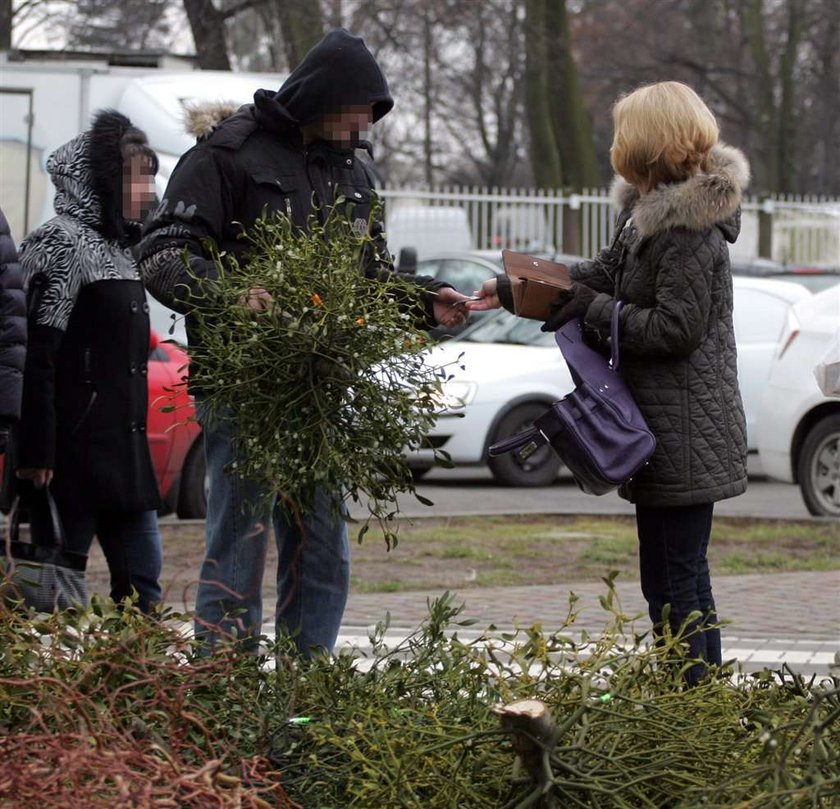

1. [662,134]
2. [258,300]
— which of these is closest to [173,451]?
[662,134]

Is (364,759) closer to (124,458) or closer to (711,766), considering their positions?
(711,766)

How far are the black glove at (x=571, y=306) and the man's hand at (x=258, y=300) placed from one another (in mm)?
1111

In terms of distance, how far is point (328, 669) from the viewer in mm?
3561

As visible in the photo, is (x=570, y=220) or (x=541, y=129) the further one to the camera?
(x=541, y=129)

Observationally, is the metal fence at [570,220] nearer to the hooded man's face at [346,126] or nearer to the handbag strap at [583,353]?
the hooded man's face at [346,126]

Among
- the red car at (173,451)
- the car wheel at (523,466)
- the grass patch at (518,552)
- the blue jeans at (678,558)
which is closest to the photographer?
the blue jeans at (678,558)

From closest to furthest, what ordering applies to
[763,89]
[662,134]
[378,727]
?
1. [378,727]
2. [662,134]
3. [763,89]

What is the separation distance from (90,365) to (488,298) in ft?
6.23

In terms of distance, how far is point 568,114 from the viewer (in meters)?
28.7

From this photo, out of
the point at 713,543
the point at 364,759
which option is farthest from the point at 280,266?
the point at 713,543

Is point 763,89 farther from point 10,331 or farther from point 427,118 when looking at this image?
point 10,331

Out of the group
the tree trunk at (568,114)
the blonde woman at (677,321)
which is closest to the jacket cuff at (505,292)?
the blonde woman at (677,321)

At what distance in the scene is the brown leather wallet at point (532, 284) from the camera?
14.1ft

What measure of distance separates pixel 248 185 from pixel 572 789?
209 centimetres
